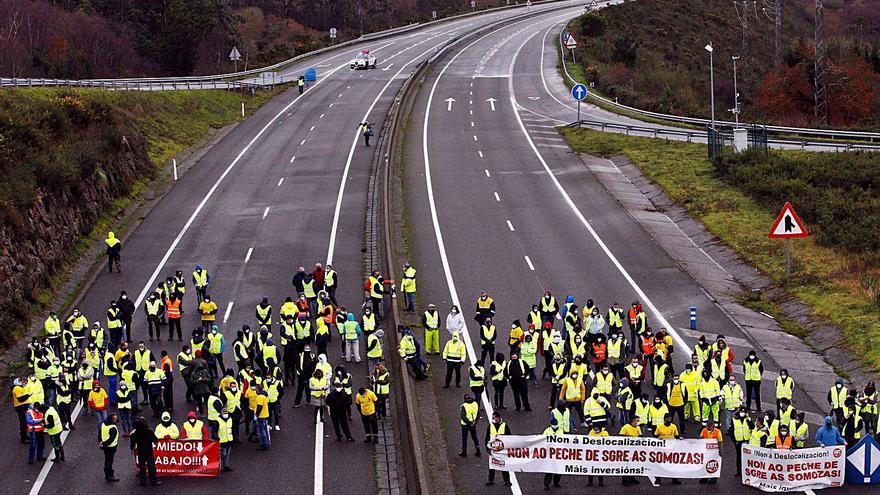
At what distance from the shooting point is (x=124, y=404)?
76.9 ft

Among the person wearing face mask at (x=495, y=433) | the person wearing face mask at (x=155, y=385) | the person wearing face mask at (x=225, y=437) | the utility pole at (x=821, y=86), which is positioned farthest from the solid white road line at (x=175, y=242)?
the utility pole at (x=821, y=86)

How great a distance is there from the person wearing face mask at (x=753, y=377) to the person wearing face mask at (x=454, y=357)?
6.42 meters

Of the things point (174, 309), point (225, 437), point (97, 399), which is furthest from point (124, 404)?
point (174, 309)

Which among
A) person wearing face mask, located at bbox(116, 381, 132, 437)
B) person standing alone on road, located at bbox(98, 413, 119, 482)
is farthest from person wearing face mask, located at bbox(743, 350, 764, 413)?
person wearing face mask, located at bbox(116, 381, 132, 437)

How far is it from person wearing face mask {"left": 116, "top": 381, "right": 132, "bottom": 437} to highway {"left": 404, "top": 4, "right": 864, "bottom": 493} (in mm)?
6888

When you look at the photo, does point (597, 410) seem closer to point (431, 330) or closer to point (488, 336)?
point (488, 336)

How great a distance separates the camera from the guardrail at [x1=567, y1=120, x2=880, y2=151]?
52.4 meters

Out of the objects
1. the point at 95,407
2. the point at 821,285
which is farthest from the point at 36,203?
the point at 821,285

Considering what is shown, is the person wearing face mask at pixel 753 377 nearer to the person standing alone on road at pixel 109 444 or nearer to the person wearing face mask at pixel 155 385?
the person wearing face mask at pixel 155 385

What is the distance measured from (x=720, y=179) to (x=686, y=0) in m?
89.6

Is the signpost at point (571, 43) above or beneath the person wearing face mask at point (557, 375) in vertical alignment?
above

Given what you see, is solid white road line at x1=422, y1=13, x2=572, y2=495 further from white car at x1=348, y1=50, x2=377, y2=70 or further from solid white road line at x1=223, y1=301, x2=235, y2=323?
white car at x1=348, y1=50, x2=377, y2=70

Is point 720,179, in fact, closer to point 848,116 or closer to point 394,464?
point 394,464

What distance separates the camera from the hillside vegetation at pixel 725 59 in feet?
260
